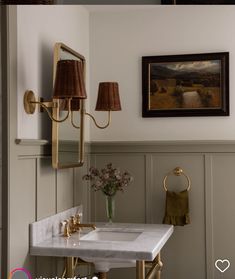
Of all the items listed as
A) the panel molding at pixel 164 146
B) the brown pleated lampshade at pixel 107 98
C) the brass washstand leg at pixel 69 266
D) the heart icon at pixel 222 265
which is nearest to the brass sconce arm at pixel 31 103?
the brown pleated lampshade at pixel 107 98

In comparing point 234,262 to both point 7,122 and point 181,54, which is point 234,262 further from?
point 7,122

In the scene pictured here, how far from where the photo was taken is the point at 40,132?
2455 mm

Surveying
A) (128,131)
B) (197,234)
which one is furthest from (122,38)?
(197,234)

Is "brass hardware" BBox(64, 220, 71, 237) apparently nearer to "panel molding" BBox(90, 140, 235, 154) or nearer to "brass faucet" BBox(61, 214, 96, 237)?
"brass faucet" BBox(61, 214, 96, 237)

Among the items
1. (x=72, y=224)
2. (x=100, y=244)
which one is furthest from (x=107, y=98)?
(x=100, y=244)

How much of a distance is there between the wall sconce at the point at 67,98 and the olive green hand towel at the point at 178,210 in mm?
663

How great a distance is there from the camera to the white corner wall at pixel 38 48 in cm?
223

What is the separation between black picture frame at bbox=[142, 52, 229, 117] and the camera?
306 cm

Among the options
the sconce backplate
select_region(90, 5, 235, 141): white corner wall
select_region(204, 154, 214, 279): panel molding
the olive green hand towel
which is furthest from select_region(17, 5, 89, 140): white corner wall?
select_region(204, 154, 214, 279): panel molding

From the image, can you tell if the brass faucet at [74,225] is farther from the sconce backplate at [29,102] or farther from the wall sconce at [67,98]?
the sconce backplate at [29,102]

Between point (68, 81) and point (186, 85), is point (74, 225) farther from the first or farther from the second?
point (186, 85)

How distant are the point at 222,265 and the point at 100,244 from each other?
1.10 metres

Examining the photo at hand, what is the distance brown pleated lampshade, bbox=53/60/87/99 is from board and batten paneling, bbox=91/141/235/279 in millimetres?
994

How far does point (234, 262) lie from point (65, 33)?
1.81m
